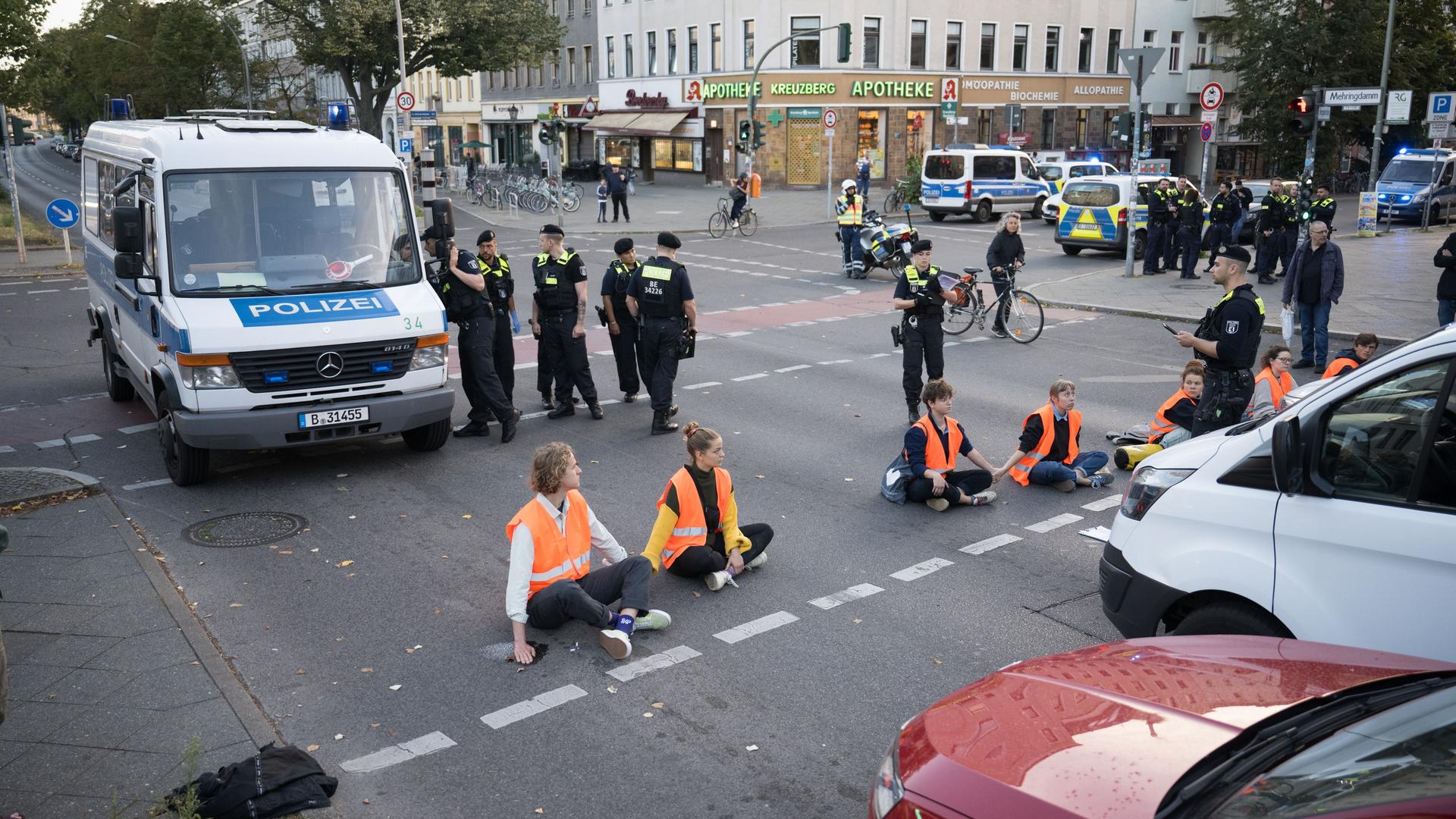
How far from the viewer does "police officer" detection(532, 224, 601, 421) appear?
11.3 m

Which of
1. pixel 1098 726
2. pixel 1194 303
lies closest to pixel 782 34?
pixel 1194 303

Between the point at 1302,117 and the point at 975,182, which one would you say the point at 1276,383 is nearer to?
the point at 1302,117

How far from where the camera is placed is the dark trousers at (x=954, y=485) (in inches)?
345

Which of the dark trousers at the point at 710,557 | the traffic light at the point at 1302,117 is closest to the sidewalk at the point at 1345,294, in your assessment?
the traffic light at the point at 1302,117

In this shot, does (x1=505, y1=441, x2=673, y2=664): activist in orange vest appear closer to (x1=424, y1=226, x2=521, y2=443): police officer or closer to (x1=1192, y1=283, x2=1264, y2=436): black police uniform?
(x1=424, y1=226, x2=521, y2=443): police officer

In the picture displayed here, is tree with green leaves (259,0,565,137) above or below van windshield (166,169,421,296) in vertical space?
above

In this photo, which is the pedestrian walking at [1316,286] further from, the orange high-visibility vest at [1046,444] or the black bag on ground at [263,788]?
the black bag on ground at [263,788]

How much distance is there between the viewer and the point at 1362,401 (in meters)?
4.73

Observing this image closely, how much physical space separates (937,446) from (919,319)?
2900 mm

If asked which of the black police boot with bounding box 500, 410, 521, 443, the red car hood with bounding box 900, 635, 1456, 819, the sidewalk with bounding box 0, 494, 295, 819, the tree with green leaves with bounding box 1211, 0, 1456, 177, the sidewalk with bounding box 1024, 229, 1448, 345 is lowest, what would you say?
the sidewalk with bounding box 0, 494, 295, 819

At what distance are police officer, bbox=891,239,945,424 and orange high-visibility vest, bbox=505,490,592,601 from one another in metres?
5.43

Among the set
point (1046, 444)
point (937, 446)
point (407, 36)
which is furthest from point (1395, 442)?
point (407, 36)

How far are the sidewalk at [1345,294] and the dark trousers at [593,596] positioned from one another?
1216cm

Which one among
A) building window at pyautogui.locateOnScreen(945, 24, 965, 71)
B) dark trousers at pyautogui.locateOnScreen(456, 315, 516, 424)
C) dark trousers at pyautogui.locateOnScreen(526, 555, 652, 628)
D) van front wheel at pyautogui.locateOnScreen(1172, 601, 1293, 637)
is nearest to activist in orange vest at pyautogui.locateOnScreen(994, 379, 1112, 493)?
dark trousers at pyautogui.locateOnScreen(526, 555, 652, 628)
